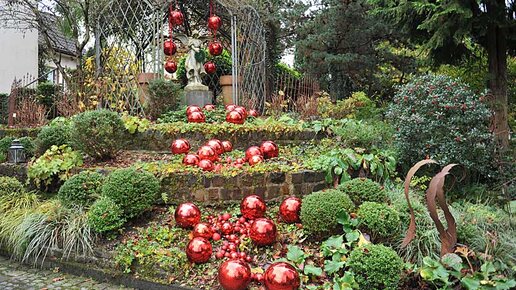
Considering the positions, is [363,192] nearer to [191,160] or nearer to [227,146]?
[191,160]

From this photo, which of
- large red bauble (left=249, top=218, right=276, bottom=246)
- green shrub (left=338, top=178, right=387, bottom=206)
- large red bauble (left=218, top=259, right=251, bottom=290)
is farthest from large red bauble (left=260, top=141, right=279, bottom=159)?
large red bauble (left=218, top=259, right=251, bottom=290)

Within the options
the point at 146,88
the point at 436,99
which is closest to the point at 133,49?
the point at 146,88

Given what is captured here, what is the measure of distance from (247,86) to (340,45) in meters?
3.06

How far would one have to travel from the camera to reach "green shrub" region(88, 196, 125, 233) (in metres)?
4.47

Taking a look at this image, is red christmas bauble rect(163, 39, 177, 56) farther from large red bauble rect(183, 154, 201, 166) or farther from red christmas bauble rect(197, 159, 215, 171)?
red christmas bauble rect(197, 159, 215, 171)

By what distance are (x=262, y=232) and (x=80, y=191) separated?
2.22m

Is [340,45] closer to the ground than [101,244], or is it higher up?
higher up

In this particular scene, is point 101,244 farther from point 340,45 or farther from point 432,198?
point 340,45

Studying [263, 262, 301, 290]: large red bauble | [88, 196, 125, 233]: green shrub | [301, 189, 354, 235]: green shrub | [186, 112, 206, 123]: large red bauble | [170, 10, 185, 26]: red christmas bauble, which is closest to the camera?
[263, 262, 301, 290]: large red bauble

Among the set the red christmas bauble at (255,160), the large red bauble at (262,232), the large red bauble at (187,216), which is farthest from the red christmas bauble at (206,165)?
the large red bauble at (262,232)

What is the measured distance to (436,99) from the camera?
6.02 m

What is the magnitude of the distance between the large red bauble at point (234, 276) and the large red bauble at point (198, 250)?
40cm

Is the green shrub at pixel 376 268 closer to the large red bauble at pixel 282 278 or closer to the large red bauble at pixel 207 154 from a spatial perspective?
the large red bauble at pixel 282 278

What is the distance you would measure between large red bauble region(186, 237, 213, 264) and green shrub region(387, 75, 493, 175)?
3.43 meters
